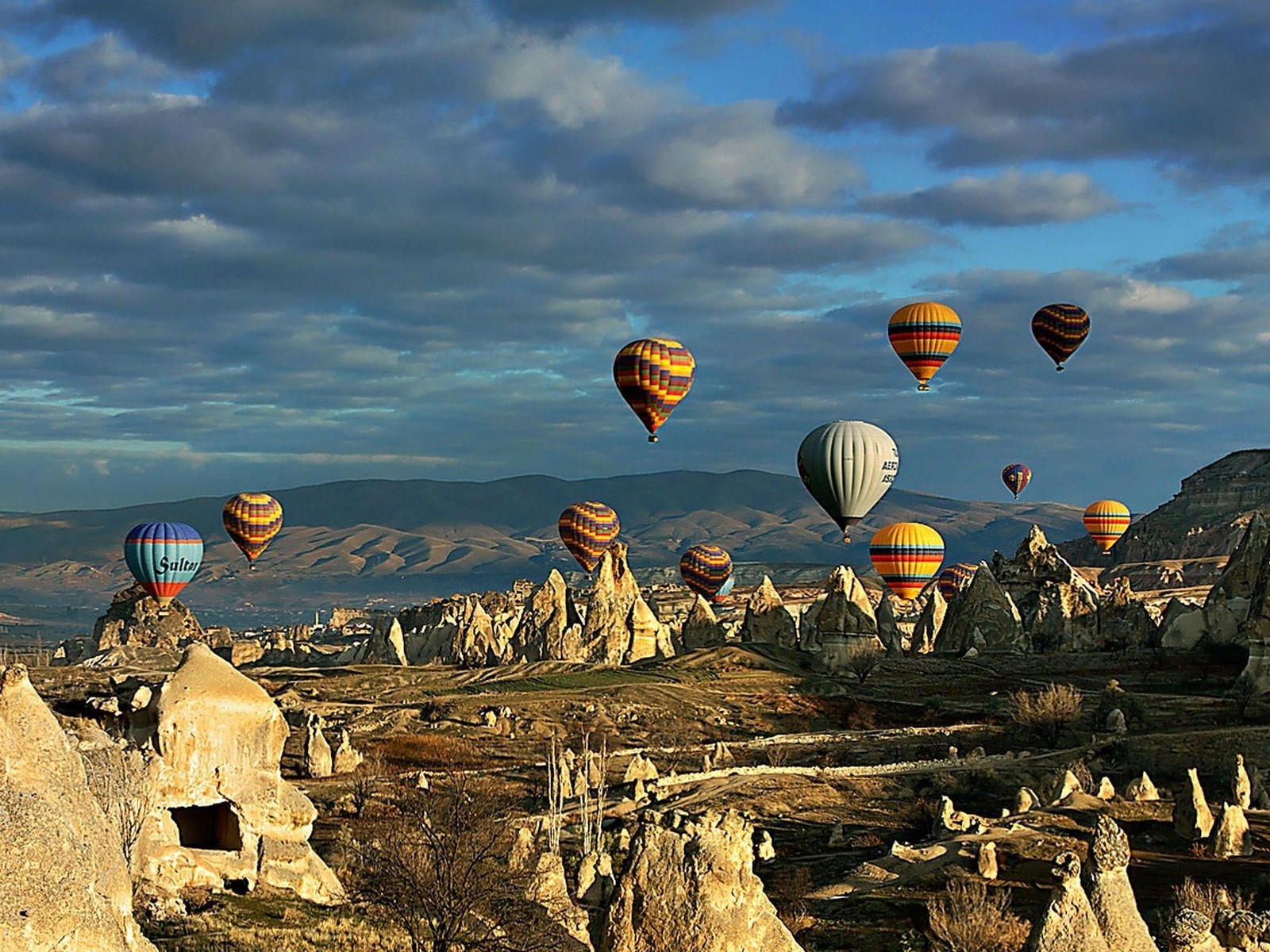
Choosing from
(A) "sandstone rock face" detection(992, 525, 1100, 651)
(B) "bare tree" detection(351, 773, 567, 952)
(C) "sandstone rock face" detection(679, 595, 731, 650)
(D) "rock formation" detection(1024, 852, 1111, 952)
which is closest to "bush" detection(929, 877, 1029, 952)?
(B) "bare tree" detection(351, 773, 567, 952)

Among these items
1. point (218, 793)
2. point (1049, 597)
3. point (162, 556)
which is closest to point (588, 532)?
point (162, 556)

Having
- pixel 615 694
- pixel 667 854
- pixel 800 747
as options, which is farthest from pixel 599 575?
pixel 667 854

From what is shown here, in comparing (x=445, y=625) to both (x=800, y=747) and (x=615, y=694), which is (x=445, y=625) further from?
(x=800, y=747)

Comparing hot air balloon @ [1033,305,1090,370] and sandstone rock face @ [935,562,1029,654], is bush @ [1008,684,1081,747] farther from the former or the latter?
hot air balloon @ [1033,305,1090,370]

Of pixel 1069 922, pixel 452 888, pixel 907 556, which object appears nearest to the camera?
pixel 1069 922

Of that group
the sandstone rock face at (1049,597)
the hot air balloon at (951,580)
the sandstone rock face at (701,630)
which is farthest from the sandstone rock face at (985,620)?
the hot air balloon at (951,580)

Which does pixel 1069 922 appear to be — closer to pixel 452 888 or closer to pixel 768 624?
pixel 452 888

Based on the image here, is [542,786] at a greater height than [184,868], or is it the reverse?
[184,868]
